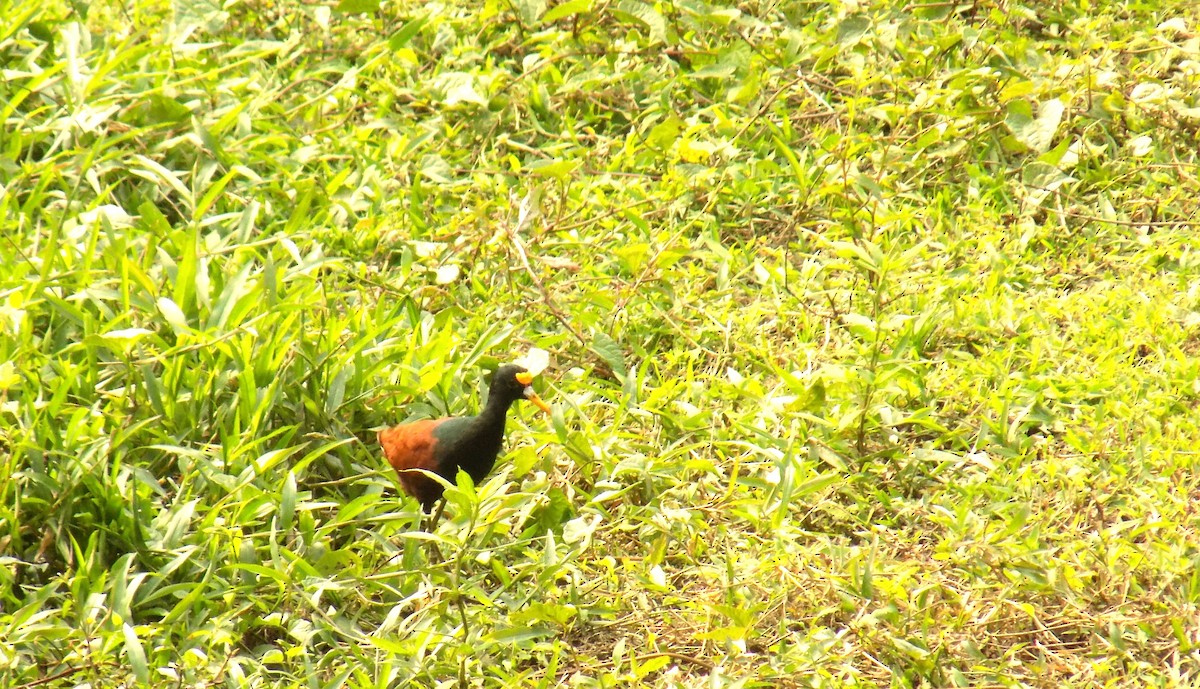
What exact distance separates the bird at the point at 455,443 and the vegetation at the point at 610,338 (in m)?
0.11

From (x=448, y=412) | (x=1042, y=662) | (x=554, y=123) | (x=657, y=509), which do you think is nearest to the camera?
(x=1042, y=662)

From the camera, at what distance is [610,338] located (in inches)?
185

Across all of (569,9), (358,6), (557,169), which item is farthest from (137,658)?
(358,6)

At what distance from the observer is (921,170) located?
17.5ft

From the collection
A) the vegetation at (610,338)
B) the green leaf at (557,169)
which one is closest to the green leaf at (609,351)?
the vegetation at (610,338)

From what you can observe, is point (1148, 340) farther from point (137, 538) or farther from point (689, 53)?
point (137, 538)

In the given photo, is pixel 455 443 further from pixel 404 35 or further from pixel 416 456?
pixel 404 35

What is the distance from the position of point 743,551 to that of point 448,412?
1084mm

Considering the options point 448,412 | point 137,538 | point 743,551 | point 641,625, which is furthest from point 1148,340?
point 137,538

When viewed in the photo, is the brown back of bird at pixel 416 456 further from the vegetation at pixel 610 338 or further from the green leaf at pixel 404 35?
the green leaf at pixel 404 35

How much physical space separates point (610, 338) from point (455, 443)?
93 cm

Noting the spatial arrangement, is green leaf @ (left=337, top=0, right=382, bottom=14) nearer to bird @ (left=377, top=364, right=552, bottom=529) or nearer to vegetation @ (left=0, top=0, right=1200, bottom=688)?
vegetation @ (left=0, top=0, right=1200, bottom=688)

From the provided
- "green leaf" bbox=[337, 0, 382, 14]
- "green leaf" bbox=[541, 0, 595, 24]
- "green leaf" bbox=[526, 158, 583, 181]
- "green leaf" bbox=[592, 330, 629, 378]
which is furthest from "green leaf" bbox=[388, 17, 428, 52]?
"green leaf" bbox=[592, 330, 629, 378]

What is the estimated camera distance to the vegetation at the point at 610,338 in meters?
3.49
